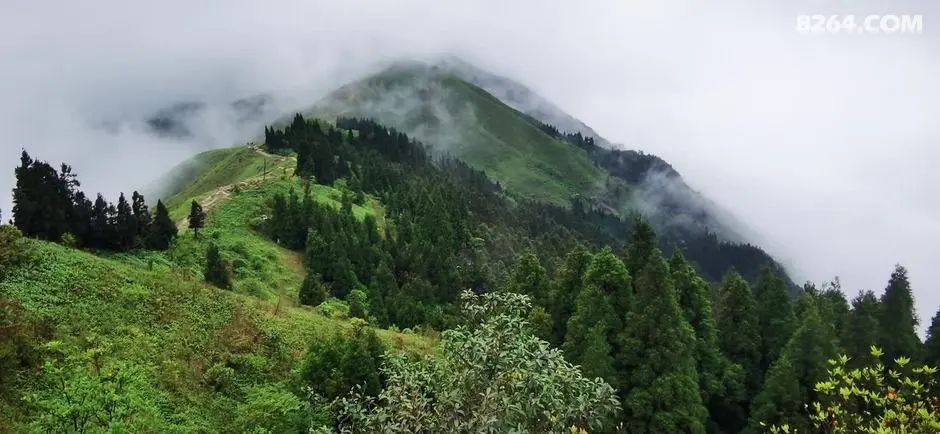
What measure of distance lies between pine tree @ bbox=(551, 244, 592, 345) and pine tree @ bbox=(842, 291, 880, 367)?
17.6 meters

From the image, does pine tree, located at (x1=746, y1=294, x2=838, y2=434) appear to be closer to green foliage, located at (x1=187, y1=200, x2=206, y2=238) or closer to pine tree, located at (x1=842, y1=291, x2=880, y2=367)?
pine tree, located at (x1=842, y1=291, x2=880, y2=367)

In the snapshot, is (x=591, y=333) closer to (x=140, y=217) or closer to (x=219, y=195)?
(x=140, y=217)

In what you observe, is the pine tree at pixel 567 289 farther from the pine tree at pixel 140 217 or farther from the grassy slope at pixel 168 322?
the pine tree at pixel 140 217

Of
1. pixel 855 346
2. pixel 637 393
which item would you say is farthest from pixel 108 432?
pixel 855 346

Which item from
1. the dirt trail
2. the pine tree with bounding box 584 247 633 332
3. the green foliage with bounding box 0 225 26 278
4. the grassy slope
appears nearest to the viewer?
the grassy slope

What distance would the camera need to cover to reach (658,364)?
118 ft

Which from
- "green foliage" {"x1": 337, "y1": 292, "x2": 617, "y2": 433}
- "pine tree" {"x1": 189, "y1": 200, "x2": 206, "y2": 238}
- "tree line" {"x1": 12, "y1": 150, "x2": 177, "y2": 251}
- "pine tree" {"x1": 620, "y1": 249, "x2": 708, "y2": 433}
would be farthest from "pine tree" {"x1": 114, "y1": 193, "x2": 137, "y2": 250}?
"green foliage" {"x1": 337, "y1": 292, "x2": 617, "y2": 433}

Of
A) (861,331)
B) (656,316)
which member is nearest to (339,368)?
(656,316)

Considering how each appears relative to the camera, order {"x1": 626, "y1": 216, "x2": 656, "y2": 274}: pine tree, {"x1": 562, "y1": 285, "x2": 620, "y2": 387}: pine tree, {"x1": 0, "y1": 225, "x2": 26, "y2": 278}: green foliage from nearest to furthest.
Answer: {"x1": 0, "y1": 225, "x2": 26, "y2": 278}: green foliage, {"x1": 562, "y1": 285, "x2": 620, "y2": 387}: pine tree, {"x1": 626, "y1": 216, "x2": 656, "y2": 274}: pine tree

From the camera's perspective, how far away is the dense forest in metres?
11.6

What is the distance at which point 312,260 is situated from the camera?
202 feet

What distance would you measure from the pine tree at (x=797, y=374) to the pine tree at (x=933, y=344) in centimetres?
605

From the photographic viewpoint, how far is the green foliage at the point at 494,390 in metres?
11.0

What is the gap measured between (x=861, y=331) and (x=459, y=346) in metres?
39.9
